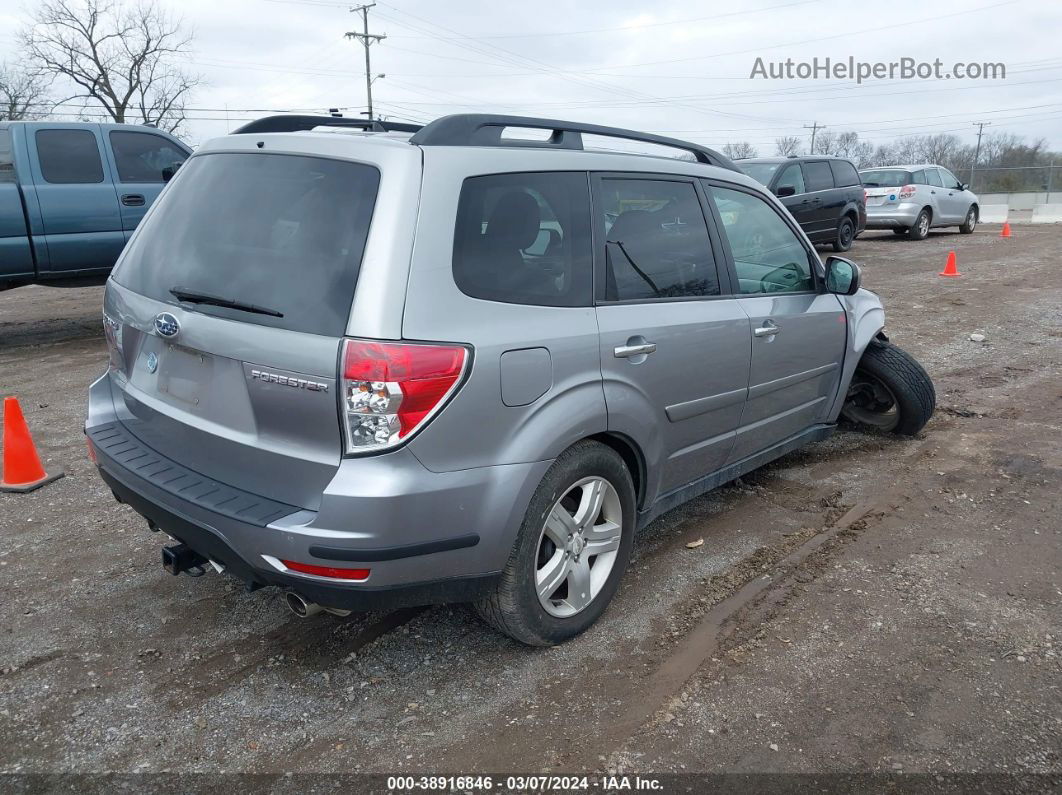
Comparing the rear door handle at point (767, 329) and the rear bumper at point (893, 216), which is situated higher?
the rear door handle at point (767, 329)

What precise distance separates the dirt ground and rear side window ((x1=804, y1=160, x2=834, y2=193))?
1112cm

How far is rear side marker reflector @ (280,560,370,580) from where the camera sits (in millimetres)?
2473

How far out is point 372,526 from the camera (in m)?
2.43

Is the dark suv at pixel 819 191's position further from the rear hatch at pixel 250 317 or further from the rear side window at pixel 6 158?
the rear hatch at pixel 250 317

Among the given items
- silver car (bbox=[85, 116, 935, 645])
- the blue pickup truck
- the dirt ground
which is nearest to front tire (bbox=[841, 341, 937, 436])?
the dirt ground

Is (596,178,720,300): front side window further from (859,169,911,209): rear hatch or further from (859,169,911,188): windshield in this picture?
(859,169,911,188): windshield

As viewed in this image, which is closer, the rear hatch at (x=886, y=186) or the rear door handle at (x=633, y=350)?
the rear door handle at (x=633, y=350)

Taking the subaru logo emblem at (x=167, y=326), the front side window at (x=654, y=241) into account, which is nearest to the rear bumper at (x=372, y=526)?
the subaru logo emblem at (x=167, y=326)

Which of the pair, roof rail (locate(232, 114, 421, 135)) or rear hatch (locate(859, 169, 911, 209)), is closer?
roof rail (locate(232, 114, 421, 135))

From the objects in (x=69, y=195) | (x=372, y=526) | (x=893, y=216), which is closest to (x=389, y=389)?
(x=372, y=526)

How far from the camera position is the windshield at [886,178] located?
18625mm

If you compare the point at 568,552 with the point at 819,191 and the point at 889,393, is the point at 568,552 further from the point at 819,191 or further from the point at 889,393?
the point at 819,191

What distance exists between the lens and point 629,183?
342 centimetres

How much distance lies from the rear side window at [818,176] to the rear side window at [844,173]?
0.57ft
